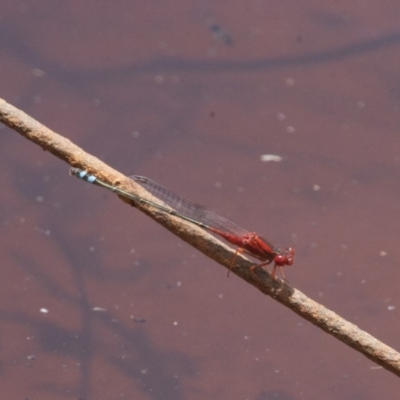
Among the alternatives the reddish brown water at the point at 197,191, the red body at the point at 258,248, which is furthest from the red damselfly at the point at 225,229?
the reddish brown water at the point at 197,191

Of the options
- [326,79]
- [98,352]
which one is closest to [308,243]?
[98,352]

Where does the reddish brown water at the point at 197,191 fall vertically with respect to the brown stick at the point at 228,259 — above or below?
above

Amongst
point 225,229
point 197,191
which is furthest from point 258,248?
point 197,191

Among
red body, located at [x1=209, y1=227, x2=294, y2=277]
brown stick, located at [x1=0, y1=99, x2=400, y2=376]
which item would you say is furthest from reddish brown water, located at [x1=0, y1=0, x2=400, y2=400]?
brown stick, located at [x1=0, y1=99, x2=400, y2=376]

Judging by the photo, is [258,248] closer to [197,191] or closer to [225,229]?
[225,229]

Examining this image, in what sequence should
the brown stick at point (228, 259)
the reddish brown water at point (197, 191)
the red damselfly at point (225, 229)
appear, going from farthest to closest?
the reddish brown water at point (197, 191), the red damselfly at point (225, 229), the brown stick at point (228, 259)

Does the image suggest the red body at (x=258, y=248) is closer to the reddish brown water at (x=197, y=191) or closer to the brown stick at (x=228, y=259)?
the brown stick at (x=228, y=259)
